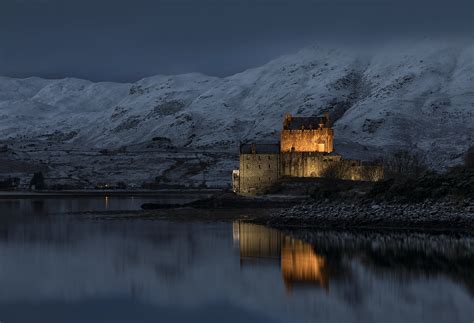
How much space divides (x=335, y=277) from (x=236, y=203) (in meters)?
62.8

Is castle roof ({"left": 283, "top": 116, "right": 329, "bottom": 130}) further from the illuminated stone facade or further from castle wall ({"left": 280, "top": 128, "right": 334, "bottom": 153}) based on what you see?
castle wall ({"left": 280, "top": 128, "right": 334, "bottom": 153})

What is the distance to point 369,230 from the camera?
6550 cm

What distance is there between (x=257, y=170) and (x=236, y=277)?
270 ft

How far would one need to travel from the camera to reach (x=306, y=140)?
13300 cm

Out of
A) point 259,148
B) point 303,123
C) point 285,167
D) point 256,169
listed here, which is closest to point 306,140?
point 303,123

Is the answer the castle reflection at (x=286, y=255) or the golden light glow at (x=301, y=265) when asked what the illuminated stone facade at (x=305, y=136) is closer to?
the castle reflection at (x=286, y=255)

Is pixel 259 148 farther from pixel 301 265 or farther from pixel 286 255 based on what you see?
pixel 301 265

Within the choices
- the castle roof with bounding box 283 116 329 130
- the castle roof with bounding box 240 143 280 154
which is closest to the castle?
the castle roof with bounding box 240 143 280 154

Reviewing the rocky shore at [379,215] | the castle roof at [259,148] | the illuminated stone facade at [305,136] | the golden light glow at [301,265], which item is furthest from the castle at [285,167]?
the golden light glow at [301,265]

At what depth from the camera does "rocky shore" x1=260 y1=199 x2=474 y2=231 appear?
63625 millimetres

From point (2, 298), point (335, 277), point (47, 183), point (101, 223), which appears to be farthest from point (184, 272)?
point (47, 183)

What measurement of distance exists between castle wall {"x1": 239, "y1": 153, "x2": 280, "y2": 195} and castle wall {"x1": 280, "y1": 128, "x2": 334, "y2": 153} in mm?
6562

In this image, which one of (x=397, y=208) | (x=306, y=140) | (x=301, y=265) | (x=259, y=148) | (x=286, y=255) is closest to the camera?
(x=301, y=265)

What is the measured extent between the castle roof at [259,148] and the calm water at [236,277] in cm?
5792
